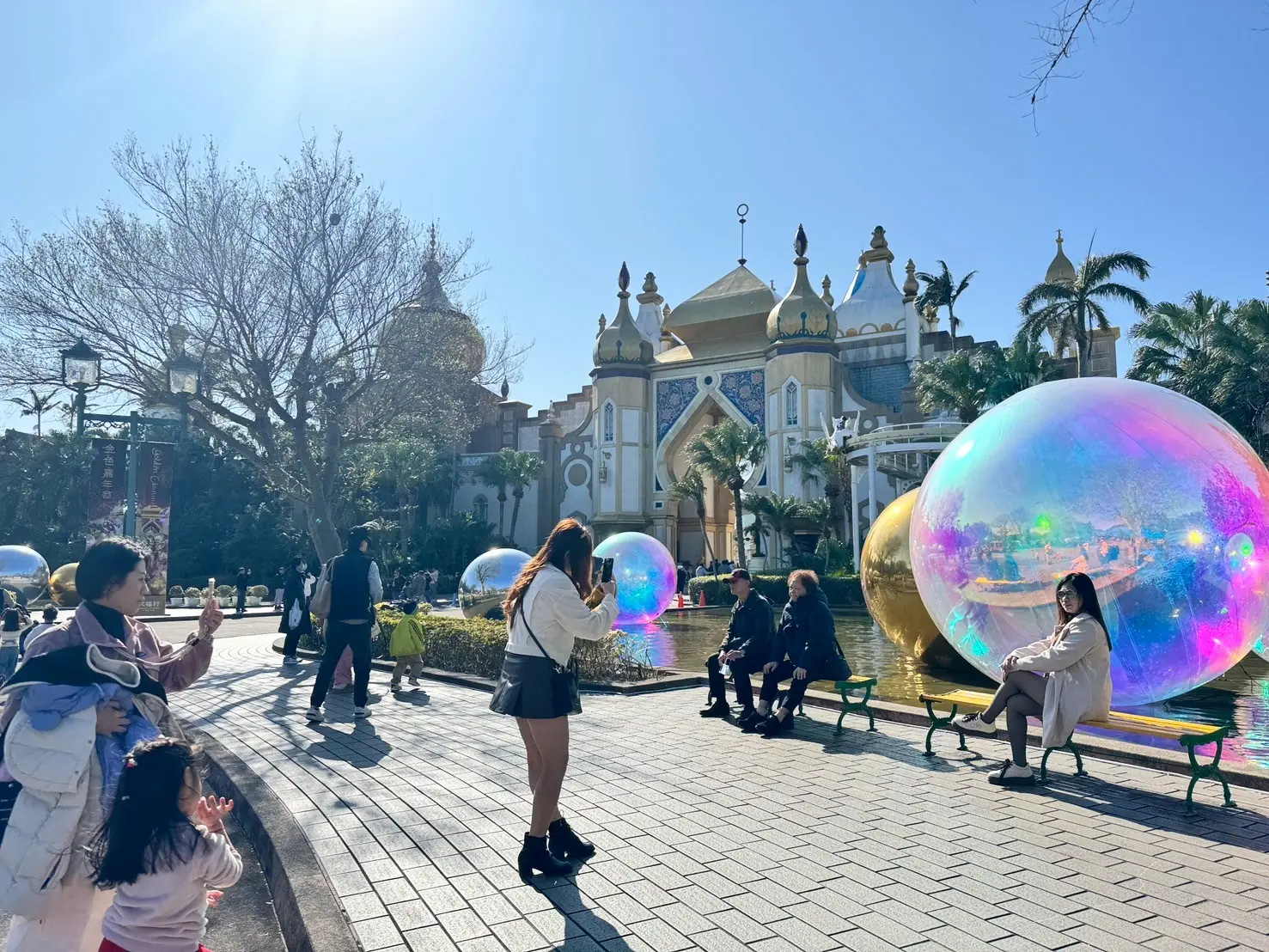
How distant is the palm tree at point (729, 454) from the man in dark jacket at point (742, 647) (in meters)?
27.1

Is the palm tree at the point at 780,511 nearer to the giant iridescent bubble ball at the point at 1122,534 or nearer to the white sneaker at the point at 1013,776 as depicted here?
the giant iridescent bubble ball at the point at 1122,534

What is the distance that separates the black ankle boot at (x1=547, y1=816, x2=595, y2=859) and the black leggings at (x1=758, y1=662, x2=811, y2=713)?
10.8 feet

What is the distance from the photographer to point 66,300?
607 inches

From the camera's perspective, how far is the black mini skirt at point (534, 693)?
13.5 ft

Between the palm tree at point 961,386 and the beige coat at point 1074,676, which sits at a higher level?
the palm tree at point 961,386

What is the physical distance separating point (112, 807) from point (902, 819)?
386cm

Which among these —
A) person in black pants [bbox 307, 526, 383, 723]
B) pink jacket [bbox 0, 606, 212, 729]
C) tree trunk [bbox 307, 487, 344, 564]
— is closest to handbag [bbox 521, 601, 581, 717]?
pink jacket [bbox 0, 606, 212, 729]

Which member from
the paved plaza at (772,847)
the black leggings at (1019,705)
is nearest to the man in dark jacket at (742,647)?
the paved plaza at (772,847)

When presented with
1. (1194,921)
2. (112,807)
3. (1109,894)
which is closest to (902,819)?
(1109,894)

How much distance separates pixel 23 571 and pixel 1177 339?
3352 cm

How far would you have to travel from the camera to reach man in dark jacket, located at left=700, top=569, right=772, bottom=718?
309 inches

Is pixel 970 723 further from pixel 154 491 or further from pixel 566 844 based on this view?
pixel 154 491

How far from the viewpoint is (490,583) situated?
1656cm

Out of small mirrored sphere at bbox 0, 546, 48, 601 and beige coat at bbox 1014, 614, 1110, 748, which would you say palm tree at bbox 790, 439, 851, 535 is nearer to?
small mirrored sphere at bbox 0, 546, 48, 601
